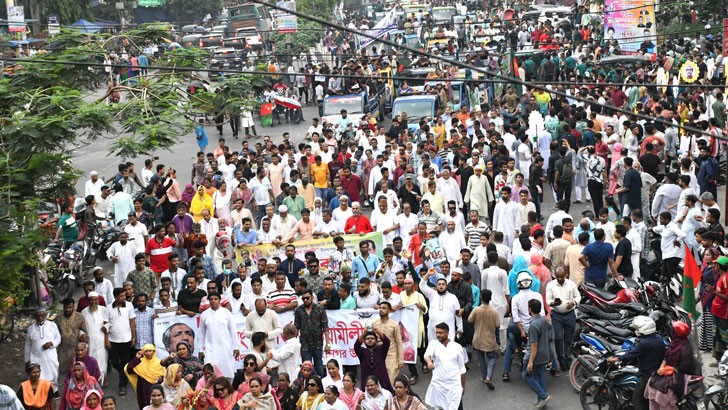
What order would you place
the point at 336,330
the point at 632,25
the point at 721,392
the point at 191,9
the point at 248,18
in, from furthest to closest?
1. the point at 191,9
2. the point at 248,18
3. the point at 632,25
4. the point at 336,330
5. the point at 721,392

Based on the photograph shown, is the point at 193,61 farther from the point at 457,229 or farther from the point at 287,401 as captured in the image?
the point at 287,401

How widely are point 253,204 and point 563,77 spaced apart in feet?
56.5

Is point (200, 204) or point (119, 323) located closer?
point (119, 323)

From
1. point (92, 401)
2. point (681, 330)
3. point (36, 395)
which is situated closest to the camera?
point (681, 330)

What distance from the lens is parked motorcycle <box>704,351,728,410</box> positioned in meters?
11.4

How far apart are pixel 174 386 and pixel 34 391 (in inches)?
63.4

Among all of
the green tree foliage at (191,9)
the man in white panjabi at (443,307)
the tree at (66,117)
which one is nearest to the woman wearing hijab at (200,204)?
the tree at (66,117)

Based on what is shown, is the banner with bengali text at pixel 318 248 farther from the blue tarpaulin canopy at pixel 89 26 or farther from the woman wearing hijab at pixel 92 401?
the woman wearing hijab at pixel 92 401

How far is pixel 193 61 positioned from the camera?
17688mm

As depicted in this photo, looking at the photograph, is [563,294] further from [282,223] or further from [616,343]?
[282,223]

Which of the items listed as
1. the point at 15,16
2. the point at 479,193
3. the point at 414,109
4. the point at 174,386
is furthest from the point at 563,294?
the point at 15,16

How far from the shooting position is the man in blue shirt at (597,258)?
1472 centimetres

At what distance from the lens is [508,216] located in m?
17.2

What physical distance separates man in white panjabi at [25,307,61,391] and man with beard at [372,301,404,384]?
12.3 feet
